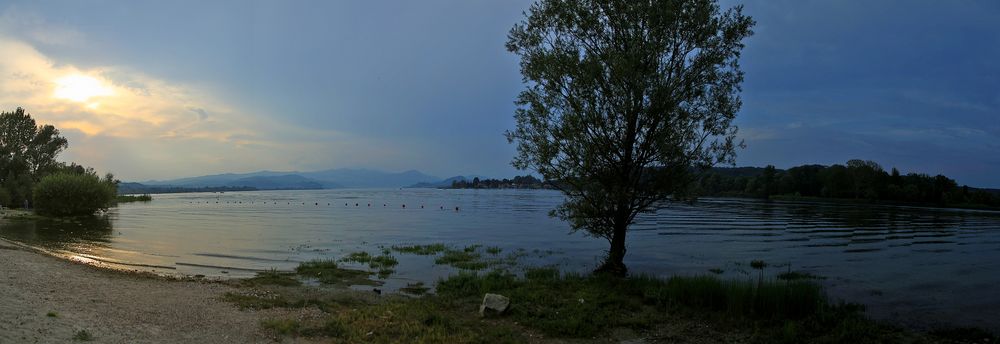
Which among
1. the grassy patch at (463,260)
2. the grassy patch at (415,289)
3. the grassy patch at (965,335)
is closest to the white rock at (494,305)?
the grassy patch at (415,289)

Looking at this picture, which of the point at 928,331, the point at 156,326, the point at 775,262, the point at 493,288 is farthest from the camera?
the point at 775,262

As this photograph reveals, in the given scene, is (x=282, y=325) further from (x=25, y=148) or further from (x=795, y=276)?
(x=25, y=148)

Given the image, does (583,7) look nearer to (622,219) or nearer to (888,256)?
(622,219)

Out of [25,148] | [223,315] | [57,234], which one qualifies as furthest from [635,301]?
[25,148]

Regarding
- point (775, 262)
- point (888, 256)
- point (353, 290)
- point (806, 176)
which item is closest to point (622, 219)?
point (353, 290)

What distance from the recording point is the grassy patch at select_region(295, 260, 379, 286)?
755 inches

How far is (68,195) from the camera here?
176 ft

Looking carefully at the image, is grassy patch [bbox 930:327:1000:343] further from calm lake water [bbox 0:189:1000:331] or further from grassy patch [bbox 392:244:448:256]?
grassy patch [bbox 392:244:448:256]

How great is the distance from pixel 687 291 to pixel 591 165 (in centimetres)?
600

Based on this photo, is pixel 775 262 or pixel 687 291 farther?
pixel 775 262

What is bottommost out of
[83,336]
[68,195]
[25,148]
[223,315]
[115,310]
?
[223,315]

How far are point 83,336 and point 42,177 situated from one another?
7571 centimetres

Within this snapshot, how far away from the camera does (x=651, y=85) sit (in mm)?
17531

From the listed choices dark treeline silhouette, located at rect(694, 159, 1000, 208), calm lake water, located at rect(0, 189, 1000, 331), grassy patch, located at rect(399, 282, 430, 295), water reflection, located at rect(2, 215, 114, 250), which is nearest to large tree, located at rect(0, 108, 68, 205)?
water reflection, located at rect(2, 215, 114, 250)
